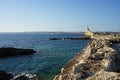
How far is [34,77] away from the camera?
1867cm

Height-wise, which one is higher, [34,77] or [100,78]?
[100,78]

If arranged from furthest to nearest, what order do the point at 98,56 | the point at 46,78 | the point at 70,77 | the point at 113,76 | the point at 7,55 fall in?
the point at 7,55 → the point at 46,78 → the point at 98,56 → the point at 70,77 → the point at 113,76

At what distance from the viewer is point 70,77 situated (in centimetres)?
1029

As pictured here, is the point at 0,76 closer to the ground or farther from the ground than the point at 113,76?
closer to the ground

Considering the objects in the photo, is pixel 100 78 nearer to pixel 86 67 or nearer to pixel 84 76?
pixel 84 76

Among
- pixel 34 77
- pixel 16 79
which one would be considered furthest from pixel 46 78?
pixel 16 79

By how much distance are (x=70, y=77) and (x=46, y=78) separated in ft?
34.3

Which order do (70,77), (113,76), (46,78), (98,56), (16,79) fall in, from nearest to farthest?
(113,76) < (70,77) < (98,56) < (16,79) < (46,78)

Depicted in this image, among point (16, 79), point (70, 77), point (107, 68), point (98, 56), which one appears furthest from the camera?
point (16, 79)

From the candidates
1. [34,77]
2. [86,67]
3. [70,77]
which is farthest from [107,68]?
[34,77]

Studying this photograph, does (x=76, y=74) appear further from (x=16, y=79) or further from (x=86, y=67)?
(x=16, y=79)

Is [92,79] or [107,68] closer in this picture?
[92,79]

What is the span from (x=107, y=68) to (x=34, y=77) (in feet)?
25.3

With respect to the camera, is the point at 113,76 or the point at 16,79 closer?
the point at 113,76
